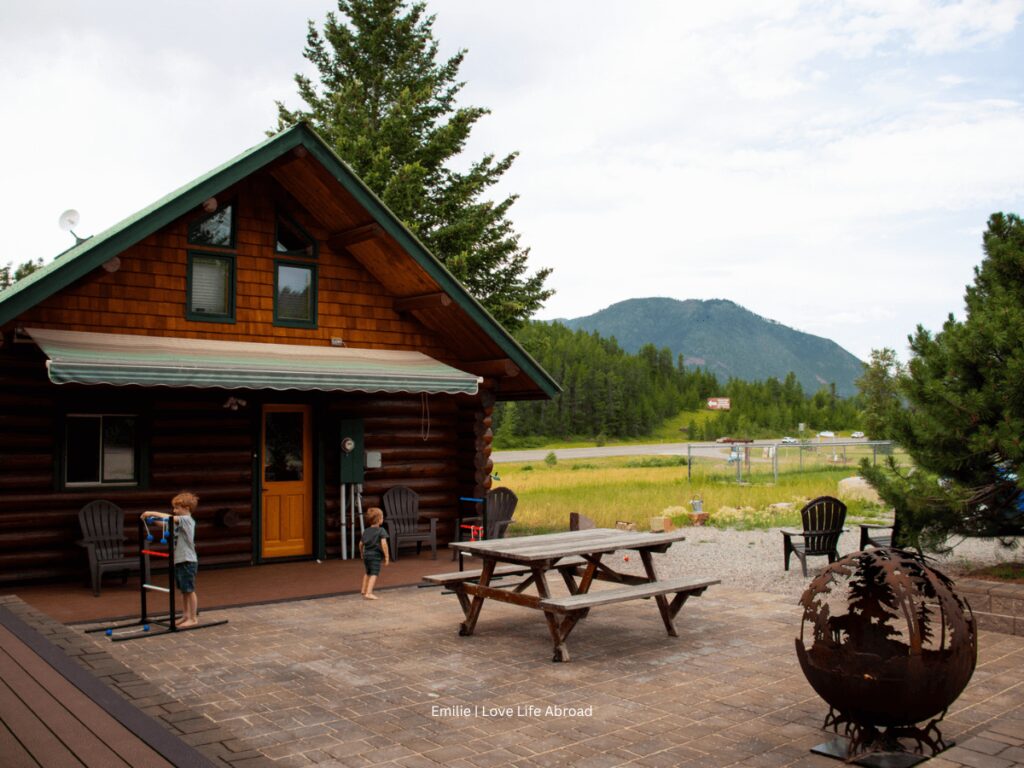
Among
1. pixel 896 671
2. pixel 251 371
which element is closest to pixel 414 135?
pixel 251 371

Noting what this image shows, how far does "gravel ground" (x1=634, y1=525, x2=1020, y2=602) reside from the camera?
35.1ft

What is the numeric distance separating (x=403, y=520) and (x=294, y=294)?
3.60 meters

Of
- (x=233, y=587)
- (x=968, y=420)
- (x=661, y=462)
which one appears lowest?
(x=661, y=462)

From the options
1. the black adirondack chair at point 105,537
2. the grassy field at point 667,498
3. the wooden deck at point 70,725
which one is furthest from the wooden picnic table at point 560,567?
the grassy field at point 667,498

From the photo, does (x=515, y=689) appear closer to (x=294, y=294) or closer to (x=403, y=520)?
(x=403, y=520)

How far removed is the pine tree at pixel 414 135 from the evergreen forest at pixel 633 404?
1520 inches

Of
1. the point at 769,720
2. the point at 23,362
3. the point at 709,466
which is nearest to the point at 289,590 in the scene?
the point at 23,362

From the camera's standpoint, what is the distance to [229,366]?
9.98m

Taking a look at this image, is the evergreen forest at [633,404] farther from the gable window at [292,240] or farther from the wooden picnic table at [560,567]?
the wooden picnic table at [560,567]

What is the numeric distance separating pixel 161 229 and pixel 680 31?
749cm

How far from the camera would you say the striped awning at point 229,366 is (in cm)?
909

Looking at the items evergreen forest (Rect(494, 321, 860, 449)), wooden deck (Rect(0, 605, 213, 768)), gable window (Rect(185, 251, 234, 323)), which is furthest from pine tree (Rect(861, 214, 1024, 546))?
evergreen forest (Rect(494, 321, 860, 449))

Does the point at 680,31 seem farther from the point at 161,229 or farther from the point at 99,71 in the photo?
the point at 99,71

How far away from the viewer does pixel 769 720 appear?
553 cm
